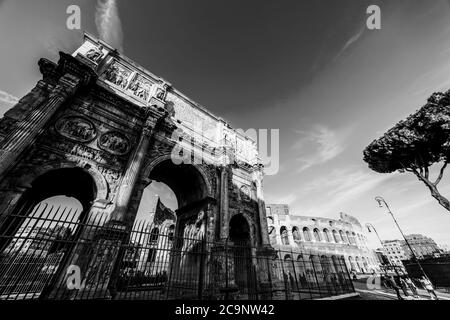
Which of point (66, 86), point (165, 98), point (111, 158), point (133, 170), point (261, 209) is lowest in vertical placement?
point (133, 170)

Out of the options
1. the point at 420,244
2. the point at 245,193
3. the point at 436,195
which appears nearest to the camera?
the point at 436,195

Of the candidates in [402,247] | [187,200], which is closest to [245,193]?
[187,200]

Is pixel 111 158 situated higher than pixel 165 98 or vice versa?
pixel 165 98

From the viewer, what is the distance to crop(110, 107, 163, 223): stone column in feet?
21.7

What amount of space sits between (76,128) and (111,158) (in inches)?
69.0

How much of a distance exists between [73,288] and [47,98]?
21.3 ft

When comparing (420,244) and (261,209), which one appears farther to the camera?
(420,244)

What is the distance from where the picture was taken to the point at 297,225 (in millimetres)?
26688

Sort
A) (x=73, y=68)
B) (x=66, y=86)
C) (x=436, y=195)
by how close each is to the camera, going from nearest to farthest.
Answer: (x=66, y=86), (x=73, y=68), (x=436, y=195)

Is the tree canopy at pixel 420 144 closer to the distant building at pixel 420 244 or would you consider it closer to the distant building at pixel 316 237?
the distant building at pixel 316 237

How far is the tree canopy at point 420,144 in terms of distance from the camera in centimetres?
1130

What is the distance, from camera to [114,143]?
8.38m

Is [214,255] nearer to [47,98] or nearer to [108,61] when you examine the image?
[47,98]

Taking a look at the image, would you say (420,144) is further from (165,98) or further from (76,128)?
(76,128)
